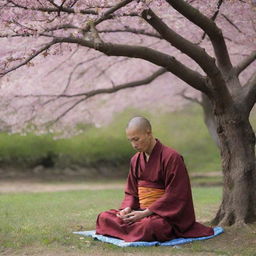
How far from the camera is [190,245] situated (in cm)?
556

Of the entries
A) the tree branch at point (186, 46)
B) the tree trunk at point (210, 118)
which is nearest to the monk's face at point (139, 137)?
the tree branch at point (186, 46)

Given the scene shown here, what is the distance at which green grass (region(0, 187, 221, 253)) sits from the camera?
5.85 metres

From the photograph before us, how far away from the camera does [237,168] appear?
664cm

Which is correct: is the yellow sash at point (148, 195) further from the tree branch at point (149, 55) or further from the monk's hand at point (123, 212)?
the tree branch at point (149, 55)

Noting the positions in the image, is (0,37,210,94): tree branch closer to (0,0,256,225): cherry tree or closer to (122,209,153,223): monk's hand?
(0,0,256,225): cherry tree

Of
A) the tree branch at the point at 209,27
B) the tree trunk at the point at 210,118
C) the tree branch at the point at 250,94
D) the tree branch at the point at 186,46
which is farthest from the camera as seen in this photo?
the tree trunk at the point at 210,118

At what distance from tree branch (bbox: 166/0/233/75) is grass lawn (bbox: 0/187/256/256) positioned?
2.03m

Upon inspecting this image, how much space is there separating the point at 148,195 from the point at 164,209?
0.28 metres

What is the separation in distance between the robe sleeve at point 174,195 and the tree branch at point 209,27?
4.57 feet

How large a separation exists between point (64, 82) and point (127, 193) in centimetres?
683

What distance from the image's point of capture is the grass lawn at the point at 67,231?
17.6 ft

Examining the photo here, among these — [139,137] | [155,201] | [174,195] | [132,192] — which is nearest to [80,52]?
[132,192]

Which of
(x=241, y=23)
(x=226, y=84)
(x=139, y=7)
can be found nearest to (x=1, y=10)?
(x=139, y=7)

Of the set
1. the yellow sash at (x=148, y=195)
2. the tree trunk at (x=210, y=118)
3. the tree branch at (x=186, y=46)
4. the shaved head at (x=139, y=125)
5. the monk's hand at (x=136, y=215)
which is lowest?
the monk's hand at (x=136, y=215)
